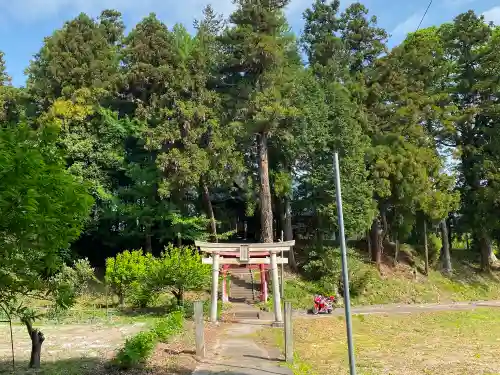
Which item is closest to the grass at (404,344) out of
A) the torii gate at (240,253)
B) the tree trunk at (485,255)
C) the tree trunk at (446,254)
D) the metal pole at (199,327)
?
the metal pole at (199,327)

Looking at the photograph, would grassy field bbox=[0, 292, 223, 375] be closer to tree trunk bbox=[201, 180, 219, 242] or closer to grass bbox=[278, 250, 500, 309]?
tree trunk bbox=[201, 180, 219, 242]

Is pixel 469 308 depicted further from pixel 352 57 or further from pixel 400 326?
pixel 352 57

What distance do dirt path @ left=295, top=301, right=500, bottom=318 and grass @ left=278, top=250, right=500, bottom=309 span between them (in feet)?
4.11

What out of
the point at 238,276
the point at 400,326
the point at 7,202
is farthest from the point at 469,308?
the point at 7,202

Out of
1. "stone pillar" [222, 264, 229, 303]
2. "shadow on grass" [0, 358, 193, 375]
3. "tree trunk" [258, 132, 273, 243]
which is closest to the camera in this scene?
"shadow on grass" [0, 358, 193, 375]

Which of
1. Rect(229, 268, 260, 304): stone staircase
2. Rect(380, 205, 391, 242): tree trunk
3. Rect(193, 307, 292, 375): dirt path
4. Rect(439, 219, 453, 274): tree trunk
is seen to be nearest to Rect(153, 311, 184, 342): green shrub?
Rect(193, 307, 292, 375): dirt path

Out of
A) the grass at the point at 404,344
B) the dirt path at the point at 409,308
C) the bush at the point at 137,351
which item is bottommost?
the dirt path at the point at 409,308

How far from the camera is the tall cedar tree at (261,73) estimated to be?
25125mm

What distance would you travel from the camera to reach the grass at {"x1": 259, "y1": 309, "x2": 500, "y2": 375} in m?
10.9

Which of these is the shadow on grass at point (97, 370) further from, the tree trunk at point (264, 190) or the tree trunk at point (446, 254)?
the tree trunk at point (446, 254)

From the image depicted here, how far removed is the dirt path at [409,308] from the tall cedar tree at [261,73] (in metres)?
5.45

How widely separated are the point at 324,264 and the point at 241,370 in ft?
55.8

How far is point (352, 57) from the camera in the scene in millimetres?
29984

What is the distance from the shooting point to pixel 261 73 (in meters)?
26.2
